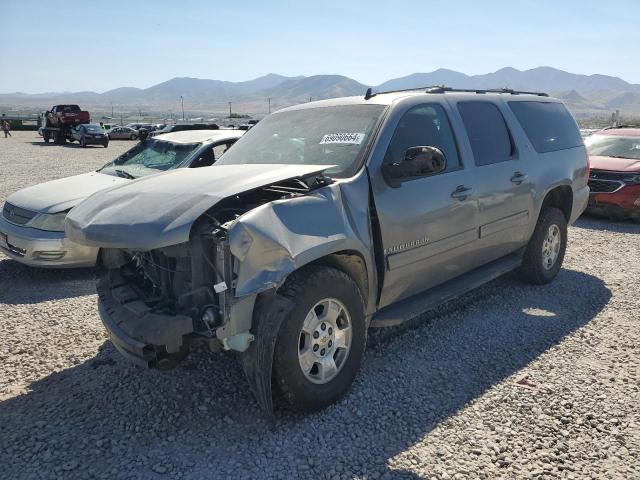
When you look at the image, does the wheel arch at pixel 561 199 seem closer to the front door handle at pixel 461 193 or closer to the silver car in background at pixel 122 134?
the front door handle at pixel 461 193

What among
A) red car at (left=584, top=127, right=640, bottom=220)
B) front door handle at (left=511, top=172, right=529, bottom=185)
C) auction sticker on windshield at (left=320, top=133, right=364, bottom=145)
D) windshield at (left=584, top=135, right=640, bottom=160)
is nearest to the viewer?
auction sticker on windshield at (left=320, top=133, right=364, bottom=145)

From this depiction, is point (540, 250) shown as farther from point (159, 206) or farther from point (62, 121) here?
point (62, 121)

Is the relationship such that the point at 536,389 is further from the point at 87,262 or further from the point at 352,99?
the point at 87,262

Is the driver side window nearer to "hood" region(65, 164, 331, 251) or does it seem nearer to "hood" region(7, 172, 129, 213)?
"hood" region(65, 164, 331, 251)

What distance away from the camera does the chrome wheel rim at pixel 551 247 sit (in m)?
5.70

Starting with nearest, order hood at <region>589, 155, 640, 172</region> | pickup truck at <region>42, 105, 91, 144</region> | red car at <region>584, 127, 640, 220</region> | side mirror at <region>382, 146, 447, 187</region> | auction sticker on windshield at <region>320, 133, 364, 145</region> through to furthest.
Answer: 1. side mirror at <region>382, 146, 447, 187</region>
2. auction sticker on windshield at <region>320, 133, 364, 145</region>
3. red car at <region>584, 127, 640, 220</region>
4. hood at <region>589, 155, 640, 172</region>
5. pickup truck at <region>42, 105, 91, 144</region>

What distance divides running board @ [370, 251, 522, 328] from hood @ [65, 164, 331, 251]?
1.18 m

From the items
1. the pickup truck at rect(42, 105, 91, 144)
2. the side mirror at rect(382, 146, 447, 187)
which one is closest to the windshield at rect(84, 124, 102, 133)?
the pickup truck at rect(42, 105, 91, 144)

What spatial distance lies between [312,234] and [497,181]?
7.64 ft

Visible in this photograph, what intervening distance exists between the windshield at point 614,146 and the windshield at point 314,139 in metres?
8.54

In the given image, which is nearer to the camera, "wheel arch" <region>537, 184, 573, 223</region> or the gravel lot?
the gravel lot

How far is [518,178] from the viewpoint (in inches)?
195

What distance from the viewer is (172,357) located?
3.02 metres

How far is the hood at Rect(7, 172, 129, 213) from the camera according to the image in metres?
5.83
